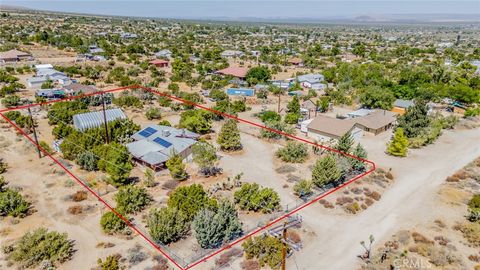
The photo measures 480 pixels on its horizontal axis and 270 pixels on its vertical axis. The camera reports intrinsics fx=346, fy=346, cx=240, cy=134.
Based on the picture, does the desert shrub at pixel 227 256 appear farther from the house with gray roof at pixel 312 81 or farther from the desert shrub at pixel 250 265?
the house with gray roof at pixel 312 81

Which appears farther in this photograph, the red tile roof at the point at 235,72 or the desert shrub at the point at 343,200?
the red tile roof at the point at 235,72

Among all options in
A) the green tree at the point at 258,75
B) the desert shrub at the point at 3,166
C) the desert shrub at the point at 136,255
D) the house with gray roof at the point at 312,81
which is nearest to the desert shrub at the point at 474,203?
the desert shrub at the point at 136,255

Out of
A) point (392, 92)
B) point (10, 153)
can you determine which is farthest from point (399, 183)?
point (10, 153)

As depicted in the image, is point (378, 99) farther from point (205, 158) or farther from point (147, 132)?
point (147, 132)

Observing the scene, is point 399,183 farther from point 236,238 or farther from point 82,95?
point 82,95

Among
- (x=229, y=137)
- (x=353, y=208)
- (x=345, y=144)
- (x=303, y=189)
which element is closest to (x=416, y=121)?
(x=345, y=144)
